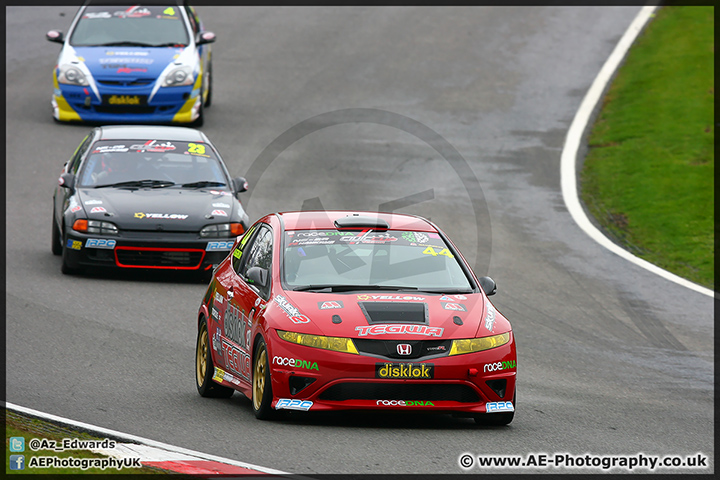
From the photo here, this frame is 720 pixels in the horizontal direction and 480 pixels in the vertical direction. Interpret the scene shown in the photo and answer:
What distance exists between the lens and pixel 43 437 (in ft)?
22.3

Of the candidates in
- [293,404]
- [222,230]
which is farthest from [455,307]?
[222,230]

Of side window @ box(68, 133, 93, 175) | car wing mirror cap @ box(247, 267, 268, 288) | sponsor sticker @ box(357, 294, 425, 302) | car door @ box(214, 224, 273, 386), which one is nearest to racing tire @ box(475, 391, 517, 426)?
sponsor sticker @ box(357, 294, 425, 302)

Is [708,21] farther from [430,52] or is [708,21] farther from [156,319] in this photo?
[156,319]

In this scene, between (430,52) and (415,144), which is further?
(430,52)

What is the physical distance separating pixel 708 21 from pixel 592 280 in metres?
18.5

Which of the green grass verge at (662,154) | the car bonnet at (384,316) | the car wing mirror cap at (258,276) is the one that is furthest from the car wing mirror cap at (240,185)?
the car bonnet at (384,316)

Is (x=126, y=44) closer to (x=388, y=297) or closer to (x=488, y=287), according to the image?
(x=488, y=287)

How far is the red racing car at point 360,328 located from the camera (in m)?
7.64

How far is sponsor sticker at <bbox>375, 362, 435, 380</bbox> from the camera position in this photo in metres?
7.61

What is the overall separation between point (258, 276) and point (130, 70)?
13490 millimetres

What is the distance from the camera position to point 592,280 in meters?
15.1

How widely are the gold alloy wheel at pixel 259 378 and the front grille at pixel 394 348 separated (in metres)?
0.70

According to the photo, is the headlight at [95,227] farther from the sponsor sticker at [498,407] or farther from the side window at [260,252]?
the sponsor sticker at [498,407]

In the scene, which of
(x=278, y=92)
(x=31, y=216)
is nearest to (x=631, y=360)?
(x=31, y=216)
